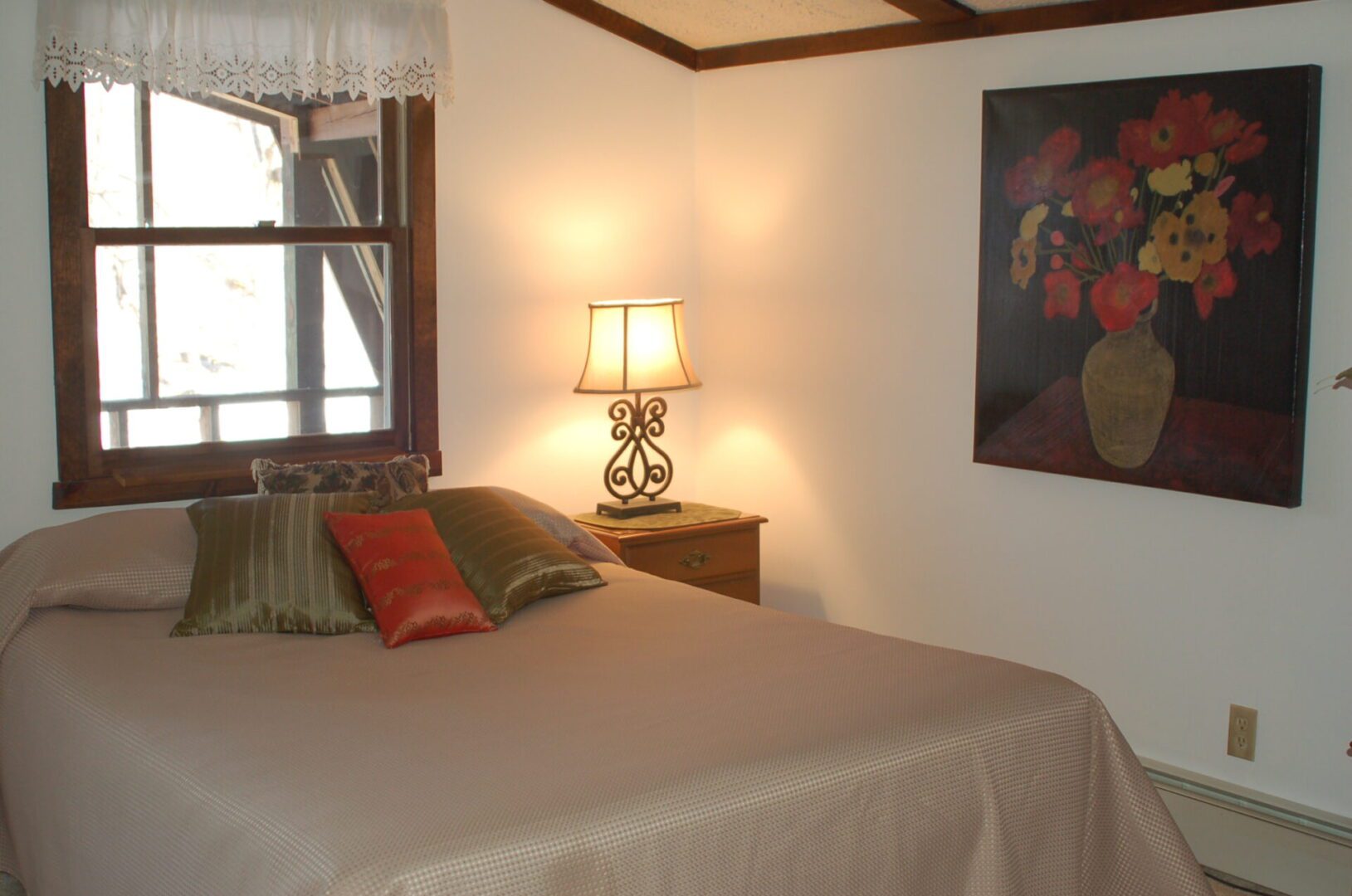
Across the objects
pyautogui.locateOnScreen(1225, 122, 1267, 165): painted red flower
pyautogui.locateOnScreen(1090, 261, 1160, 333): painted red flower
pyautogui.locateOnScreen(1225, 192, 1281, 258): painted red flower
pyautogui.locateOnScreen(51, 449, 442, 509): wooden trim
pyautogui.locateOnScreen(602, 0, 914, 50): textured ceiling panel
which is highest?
pyautogui.locateOnScreen(602, 0, 914, 50): textured ceiling panel

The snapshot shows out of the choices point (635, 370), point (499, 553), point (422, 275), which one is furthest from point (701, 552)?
point (422, 275)

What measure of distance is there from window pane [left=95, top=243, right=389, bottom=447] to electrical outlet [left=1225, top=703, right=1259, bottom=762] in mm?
2398

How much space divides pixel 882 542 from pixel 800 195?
1.09m

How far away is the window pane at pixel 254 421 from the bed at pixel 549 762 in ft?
2.51

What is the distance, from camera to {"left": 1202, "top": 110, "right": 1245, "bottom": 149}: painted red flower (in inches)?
119

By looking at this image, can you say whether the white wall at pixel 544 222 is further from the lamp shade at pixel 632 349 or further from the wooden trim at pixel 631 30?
the lamp shade at pixel 632 349

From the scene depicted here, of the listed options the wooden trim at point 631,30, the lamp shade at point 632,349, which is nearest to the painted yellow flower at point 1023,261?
the lamp shade at point 632,349

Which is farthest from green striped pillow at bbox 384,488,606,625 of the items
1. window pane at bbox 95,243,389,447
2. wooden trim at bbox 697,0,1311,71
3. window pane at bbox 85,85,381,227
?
wooden trim at bbox 697,0,1311,71

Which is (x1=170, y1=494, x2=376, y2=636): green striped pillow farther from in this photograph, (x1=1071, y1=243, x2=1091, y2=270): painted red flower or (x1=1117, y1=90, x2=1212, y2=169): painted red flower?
(x1=1117, y1=90, x2=1212, y2=169): painted red flower

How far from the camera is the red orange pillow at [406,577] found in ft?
9.18

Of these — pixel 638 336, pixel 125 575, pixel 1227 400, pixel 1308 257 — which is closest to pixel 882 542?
pixel 638 336

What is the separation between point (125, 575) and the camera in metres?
2.93

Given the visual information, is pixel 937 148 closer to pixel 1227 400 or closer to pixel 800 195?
pixel 800 195

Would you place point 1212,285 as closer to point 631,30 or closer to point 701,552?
point 701,552
